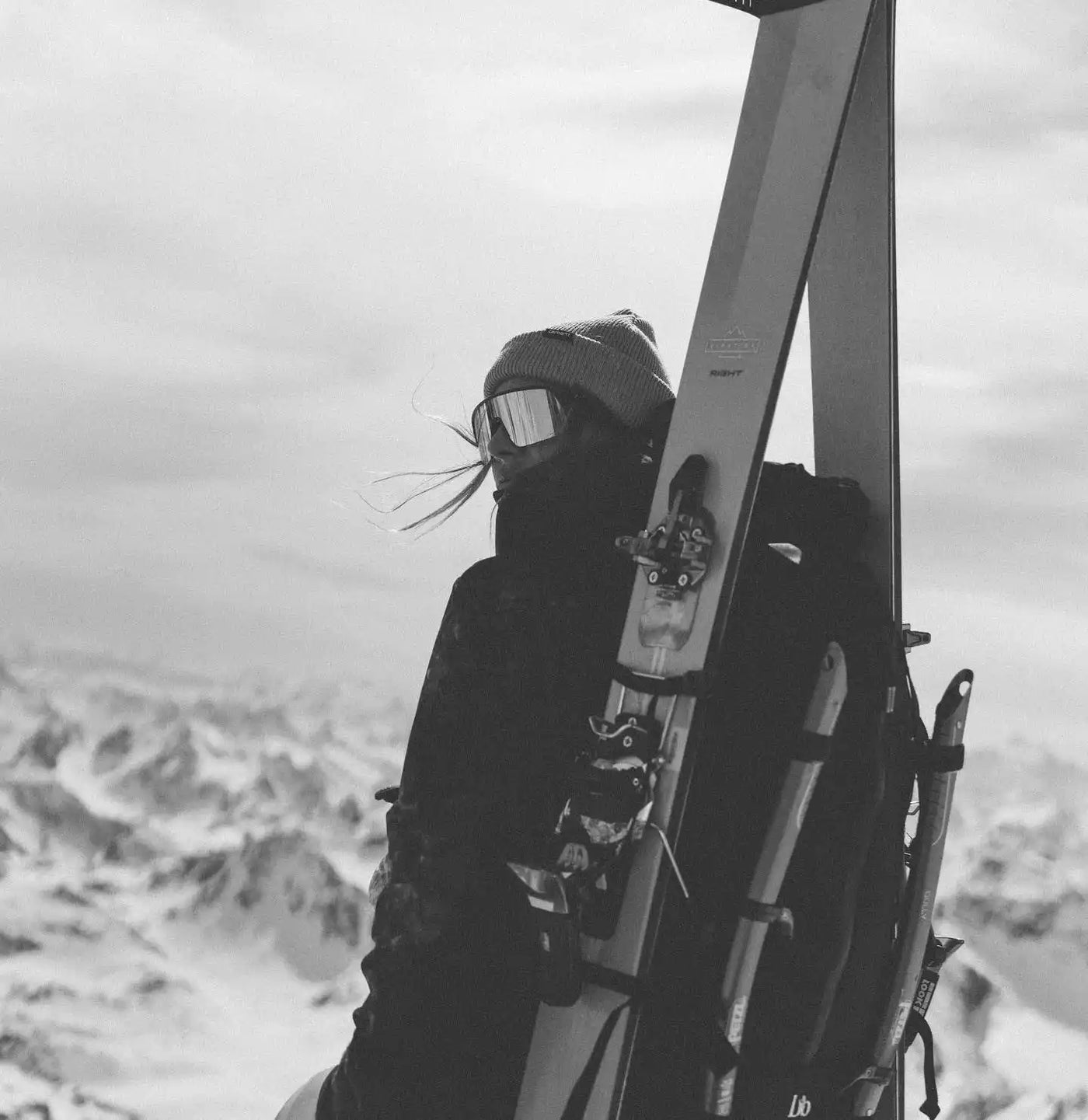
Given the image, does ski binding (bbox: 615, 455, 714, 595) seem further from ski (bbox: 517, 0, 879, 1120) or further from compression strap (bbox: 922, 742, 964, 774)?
compression strap (bbox: 922, 742, 964, 774)

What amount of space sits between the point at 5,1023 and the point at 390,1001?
72.1 m

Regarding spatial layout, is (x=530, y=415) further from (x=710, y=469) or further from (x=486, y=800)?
(x=486, y=800)

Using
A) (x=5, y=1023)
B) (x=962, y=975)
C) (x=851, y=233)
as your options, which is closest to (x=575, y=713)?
(x=851, y=233)

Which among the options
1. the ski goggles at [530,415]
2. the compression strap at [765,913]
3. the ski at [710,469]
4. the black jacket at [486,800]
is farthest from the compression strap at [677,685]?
the ski goggles at [530,415]

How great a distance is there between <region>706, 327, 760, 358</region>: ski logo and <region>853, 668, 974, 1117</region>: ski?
0.85 metres

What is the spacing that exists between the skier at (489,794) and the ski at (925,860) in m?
0.75

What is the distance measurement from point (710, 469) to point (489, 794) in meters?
0.72

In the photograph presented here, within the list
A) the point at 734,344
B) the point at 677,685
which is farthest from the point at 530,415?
the point at 677,685

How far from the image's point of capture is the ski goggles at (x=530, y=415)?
2615 millimetres

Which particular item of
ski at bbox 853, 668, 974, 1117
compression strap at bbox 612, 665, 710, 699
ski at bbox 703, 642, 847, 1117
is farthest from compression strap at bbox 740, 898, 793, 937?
ski at bbox 853, 668, 974, 1117

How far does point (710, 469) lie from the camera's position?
2369 millimetres

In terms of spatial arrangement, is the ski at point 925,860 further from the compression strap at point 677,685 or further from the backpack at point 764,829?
the compression strap at point 677,685

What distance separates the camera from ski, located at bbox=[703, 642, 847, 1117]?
87.5 inches

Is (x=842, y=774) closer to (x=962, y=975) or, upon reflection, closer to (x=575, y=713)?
(x=575, y=713)
